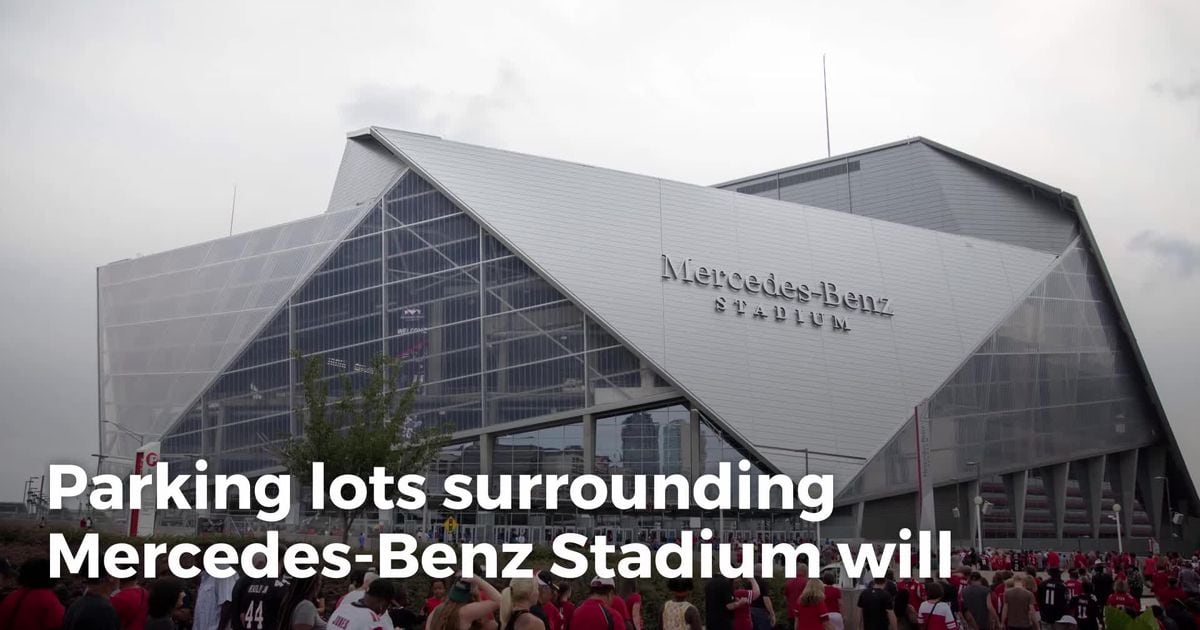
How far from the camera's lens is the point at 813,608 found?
632 inches

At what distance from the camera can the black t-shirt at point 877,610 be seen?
54.9ft

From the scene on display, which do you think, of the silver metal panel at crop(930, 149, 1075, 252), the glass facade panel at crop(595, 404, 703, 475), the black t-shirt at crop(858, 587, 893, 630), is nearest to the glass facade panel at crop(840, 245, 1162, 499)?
the silver metal panel at crop(930, 149, 1075, 252)

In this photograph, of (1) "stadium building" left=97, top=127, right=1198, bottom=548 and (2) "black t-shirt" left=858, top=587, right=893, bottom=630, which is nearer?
(2) "black t-shirt" left=858, top=587, right=893, bottom=630

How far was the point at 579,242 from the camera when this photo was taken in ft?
209

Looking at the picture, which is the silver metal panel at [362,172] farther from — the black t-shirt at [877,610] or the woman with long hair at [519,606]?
the woman with long hair at [519,606]

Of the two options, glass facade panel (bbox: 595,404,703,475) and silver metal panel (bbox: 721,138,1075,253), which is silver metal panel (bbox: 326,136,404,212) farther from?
silver metal panel (bbox: 721,138,1075,253)

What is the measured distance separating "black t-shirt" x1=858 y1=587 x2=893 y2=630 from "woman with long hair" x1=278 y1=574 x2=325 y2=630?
324 inches

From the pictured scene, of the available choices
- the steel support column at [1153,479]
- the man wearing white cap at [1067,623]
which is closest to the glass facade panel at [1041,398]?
the steel support column at [1153,479]

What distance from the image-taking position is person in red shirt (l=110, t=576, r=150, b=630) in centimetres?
1309

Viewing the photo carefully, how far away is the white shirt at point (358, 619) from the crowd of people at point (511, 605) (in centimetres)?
1

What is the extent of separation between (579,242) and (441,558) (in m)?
38.3

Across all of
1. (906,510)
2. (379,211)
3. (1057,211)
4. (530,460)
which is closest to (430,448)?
(530,460)

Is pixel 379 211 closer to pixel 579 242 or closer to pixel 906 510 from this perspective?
pixel 579 242

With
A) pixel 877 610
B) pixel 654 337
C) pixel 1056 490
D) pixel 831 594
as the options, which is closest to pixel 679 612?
pixel 877 610
